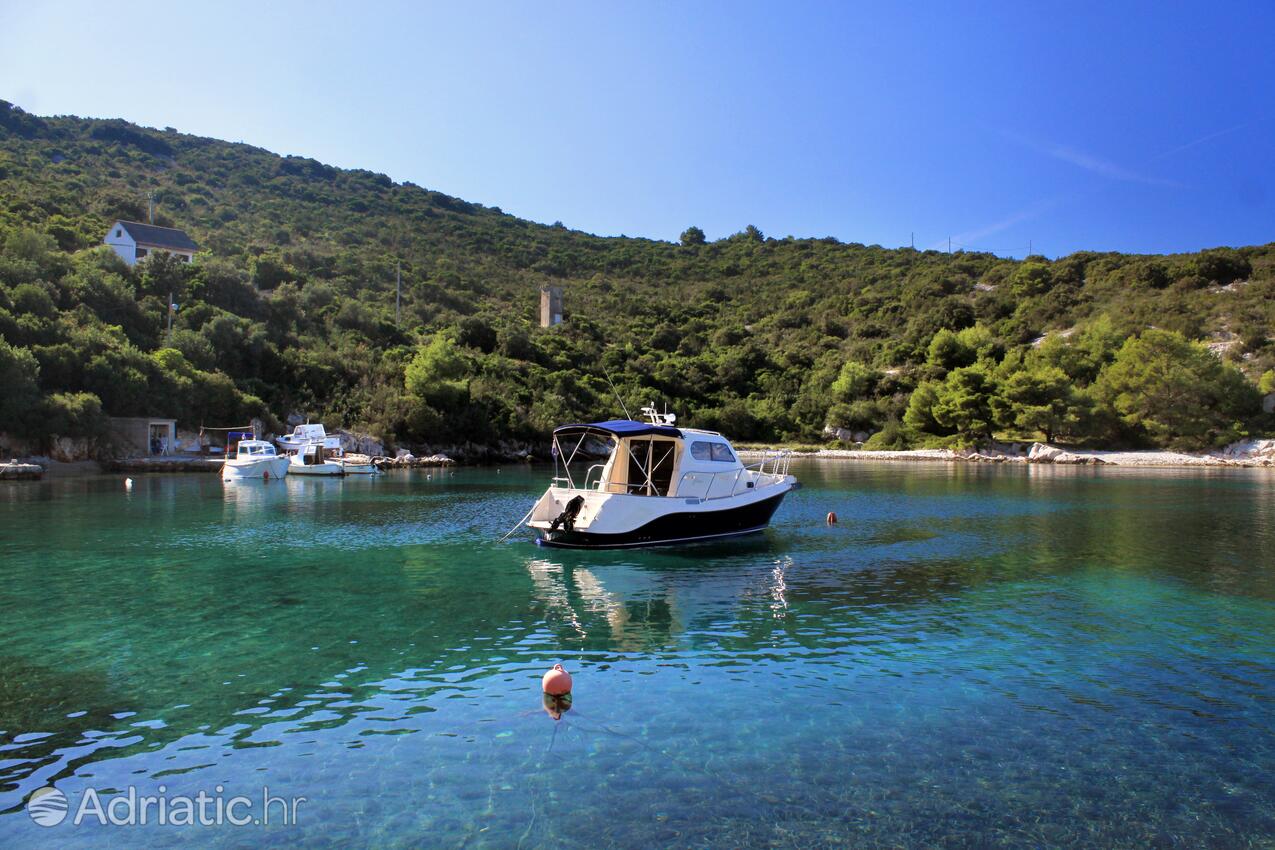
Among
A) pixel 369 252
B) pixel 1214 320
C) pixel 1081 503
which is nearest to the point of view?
pixel 1081 503

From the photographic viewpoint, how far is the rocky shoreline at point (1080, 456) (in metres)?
53.8

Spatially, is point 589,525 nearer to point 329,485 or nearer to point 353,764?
point 353,764

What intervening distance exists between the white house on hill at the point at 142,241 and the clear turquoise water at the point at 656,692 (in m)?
56.7

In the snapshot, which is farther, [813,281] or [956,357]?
[813,281]

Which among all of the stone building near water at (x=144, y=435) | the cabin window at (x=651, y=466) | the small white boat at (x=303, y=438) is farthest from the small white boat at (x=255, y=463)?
the cabin window at (x=651, y=466)

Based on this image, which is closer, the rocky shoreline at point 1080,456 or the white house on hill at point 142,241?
the rocky shoreline at point 1080,456

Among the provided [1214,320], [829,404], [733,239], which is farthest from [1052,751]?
[733,239]

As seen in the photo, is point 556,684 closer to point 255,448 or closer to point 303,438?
point 255,448

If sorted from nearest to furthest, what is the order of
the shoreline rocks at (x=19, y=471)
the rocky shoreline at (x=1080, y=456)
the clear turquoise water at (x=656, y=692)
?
the clear turquoise water at (x=656, y=692) < the shoreline rocks at (x=19, y=471) < the rocky shoreline at (x=1080, y=456)

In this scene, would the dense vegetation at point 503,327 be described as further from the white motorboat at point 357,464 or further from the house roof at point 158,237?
the white motorboat at point 357,464

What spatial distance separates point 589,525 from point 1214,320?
267 ft

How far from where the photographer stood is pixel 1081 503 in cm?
2884

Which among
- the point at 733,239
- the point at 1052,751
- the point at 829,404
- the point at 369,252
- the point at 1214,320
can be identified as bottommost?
the point at 1052,751

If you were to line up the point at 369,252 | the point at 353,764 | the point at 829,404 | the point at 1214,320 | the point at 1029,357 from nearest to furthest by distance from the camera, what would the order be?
the point at 353,764
the point at 1029,357
the point at 1214,320
the point at 829,404
the point at 369,252
